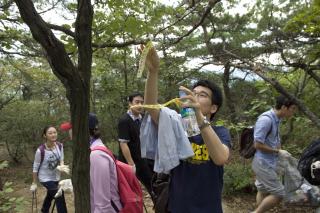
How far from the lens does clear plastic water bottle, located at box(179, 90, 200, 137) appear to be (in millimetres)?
1849

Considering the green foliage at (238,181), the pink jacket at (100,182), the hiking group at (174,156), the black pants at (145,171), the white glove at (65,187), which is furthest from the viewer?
the green foliage at (238,181)

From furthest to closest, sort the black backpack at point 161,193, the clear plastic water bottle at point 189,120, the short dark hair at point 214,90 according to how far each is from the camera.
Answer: the black backpack at point 161,193
the short dark hair at point 214,90
the clear plastic water bottle at point 189,120

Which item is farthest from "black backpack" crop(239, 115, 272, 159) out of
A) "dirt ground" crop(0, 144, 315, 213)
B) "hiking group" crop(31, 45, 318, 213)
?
"hiking group" crop(31, 45, 318, 213)

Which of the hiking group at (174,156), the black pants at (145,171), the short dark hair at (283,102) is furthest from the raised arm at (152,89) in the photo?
the black pants at (145,171)

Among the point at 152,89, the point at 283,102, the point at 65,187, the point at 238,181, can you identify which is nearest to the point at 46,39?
the point at 152,89

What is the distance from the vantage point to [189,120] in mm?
1906

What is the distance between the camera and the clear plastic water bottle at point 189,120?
1.85 m

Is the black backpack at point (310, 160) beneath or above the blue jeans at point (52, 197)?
above

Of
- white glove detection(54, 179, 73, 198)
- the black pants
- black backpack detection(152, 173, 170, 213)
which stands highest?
black backpack detection(152, 173, 170, 213)

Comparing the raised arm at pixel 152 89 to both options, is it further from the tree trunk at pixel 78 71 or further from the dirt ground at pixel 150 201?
the dirt ground at pixel 150 201

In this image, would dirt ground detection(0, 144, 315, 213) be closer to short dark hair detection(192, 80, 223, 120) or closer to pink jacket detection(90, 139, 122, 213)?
Result: pink jacket detection(90, 139, 122, 213)

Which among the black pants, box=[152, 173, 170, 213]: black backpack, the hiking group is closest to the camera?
the hiking group

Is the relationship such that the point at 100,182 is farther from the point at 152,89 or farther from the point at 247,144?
the point at 247,144

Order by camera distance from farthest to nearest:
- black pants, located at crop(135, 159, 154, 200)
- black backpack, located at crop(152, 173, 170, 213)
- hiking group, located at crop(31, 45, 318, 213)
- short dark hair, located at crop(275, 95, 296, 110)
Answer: black pants, located at crop(135, 159, 154, 200)
short dark hair, located at crop(275, 95, 296, 110)
black backpack, located at crop(152, 173, 170, 213)
hiking group, located at crop(31, 45, 318, 213)
